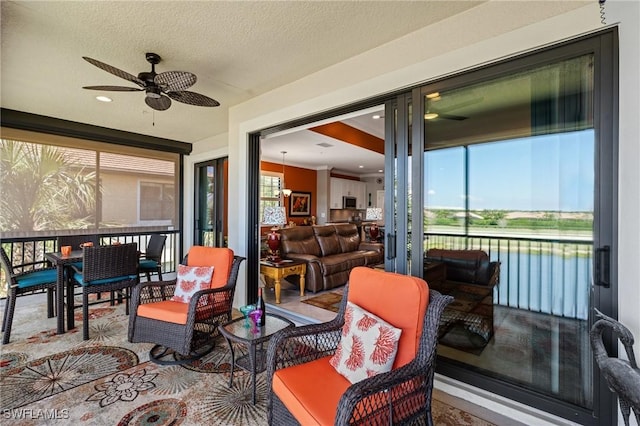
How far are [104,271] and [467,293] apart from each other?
3.51m

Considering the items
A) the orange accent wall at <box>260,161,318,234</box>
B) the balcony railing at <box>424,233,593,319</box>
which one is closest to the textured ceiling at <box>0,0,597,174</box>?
the balcony railing at <box>424,233,593,319</box>

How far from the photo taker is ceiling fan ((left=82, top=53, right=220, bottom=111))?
2.33m

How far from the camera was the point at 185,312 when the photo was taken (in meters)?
2.49

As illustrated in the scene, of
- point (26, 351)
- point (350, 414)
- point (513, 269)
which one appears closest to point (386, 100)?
point (513, 269)

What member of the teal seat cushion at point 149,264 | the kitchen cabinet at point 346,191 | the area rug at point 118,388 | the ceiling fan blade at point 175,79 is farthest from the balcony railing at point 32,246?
the kitchen cabinet at point 346,191

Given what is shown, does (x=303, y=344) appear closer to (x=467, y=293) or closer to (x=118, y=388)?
(x=467, y=293)

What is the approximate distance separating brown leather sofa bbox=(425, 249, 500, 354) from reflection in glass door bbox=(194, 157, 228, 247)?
431 centimetres

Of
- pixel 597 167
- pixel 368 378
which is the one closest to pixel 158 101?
pixel 368 378

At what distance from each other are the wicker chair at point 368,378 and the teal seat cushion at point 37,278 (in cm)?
320

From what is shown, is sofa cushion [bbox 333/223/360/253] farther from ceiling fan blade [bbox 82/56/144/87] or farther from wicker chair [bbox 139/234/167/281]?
ceiling fan blade [bbox 82/56/144/87]

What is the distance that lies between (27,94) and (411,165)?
449 centimetres

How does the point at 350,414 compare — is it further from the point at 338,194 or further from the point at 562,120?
the point at 338,194

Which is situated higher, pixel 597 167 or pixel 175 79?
pixel 175 79

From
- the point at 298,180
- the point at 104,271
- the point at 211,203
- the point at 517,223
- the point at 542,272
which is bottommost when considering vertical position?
the point at 104,271
